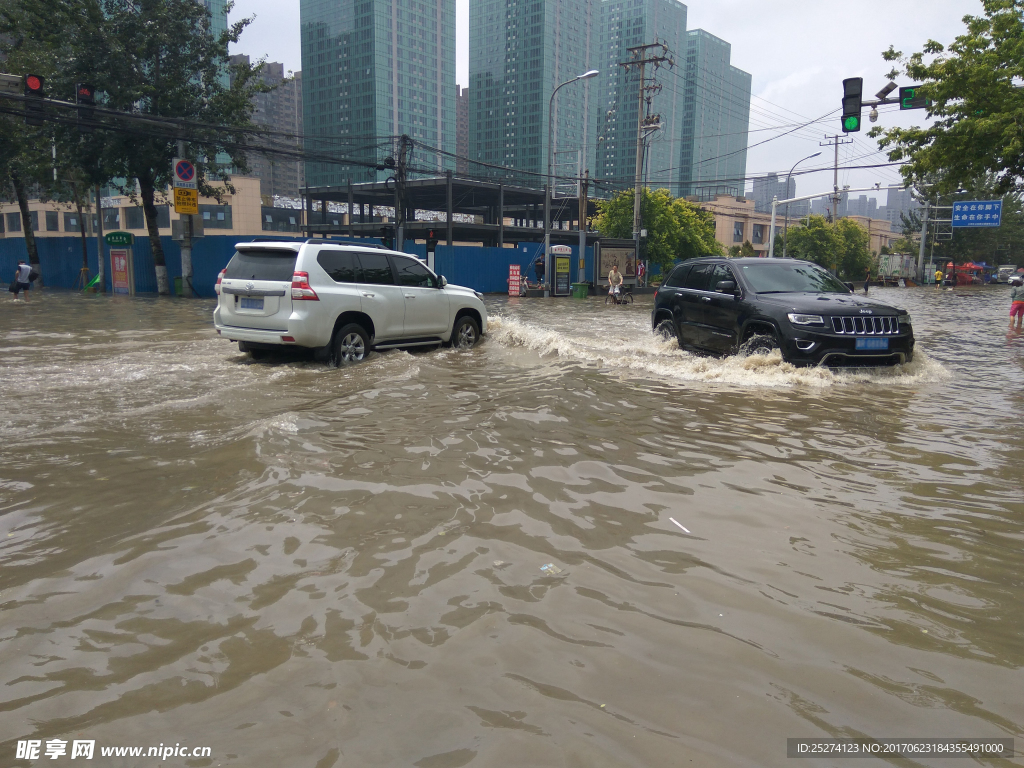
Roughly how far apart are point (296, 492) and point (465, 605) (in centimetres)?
191

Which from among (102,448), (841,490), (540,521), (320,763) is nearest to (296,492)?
(540,521)

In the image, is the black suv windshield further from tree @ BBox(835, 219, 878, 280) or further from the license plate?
tree @ BBox(835, 219, 878, 280)

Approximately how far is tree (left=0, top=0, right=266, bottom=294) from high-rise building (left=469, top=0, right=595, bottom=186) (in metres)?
71.0

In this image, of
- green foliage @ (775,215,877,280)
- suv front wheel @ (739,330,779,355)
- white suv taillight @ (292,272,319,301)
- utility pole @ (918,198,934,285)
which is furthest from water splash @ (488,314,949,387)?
utility pole @ (918,198,934,285)

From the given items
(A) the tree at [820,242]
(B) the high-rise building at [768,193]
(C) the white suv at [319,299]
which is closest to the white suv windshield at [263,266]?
(C) the white suv at [319,299]

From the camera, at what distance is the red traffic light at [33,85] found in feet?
50.0

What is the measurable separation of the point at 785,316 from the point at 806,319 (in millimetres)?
259

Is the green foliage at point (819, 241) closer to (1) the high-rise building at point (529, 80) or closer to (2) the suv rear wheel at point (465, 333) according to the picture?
(1) the high-rise building at point (529, 80)

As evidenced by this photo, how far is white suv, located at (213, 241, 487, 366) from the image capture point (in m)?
9.38

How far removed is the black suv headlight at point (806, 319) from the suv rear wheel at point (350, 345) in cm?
584

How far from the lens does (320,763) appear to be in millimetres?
2232

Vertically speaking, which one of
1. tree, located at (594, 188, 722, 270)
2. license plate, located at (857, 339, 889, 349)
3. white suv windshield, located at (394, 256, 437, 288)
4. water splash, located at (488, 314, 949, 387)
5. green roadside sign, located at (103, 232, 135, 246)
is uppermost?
tree, located at (594, 188, 722, 270)

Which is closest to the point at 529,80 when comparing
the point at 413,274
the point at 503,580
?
Result: the point at 413,274

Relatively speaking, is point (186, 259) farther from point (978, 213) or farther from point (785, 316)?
point (978, 213)
